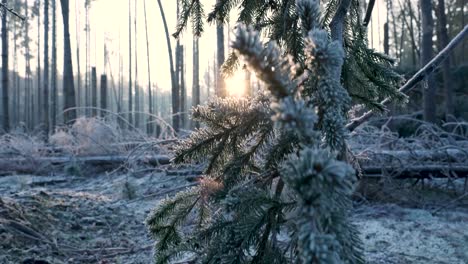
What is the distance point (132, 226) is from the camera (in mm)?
4031

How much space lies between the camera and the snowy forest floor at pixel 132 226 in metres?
3.03

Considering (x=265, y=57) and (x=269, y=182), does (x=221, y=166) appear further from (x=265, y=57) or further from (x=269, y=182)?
(x=265, y=57)

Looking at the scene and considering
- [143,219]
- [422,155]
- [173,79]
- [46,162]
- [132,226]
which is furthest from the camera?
[173,79]

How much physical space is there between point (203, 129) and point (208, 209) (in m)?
0.30

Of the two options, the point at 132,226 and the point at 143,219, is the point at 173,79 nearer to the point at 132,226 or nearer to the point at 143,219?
the point at 143,219

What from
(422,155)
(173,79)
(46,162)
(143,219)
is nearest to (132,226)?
(143,219)

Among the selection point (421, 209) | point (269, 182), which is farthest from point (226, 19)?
point (421, 209)

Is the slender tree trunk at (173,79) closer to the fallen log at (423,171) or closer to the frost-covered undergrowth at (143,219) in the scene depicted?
the frost-covered undergrowth at (143,219)

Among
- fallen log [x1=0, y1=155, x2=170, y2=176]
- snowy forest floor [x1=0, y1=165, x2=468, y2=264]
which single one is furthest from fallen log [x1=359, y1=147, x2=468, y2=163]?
fallen log [x1=0, y1=155, x2=170, y2=176]

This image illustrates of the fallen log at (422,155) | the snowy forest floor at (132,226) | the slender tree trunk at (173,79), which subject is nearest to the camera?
the snowy forest floor at (132,226)

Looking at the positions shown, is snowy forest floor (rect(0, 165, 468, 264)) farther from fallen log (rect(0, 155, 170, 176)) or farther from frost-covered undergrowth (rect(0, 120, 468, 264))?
fallen log (rect(0, 155, 170, 176))

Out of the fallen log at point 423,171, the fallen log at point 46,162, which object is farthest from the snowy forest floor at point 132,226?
the fallen log at point 46,162

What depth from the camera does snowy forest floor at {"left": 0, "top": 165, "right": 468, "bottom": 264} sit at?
9.95 ft

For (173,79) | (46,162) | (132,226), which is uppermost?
(173,79)
